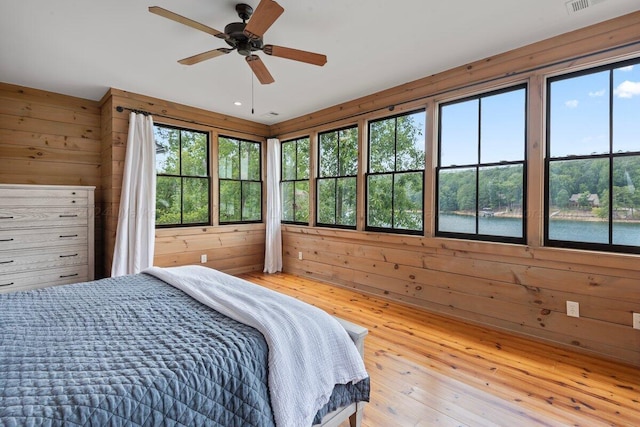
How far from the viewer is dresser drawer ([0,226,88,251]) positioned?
10.1 ft

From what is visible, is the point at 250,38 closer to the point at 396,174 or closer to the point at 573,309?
the point at 396,174

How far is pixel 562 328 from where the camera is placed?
2.52m

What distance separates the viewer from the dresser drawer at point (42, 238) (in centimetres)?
309

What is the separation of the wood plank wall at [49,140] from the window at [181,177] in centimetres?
84

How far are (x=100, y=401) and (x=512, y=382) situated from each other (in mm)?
2346

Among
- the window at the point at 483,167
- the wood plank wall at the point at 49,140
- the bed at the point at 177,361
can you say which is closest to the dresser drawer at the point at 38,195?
the wood plank wall at the point at 49,140

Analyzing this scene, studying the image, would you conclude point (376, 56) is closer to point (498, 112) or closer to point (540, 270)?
point (498, 112)

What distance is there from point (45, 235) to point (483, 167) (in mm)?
4686

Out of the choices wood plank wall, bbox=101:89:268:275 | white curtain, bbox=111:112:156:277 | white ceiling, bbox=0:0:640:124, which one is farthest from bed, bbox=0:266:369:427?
wood plank wall, bbox=101:89:268:275

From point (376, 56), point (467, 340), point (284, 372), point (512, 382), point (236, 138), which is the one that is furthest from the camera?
point (236, 138)

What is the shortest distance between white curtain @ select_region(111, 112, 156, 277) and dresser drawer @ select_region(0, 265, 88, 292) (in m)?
0.35

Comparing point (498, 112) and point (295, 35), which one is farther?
point (498, 112)

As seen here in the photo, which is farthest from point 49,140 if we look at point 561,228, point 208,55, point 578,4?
point 561,228

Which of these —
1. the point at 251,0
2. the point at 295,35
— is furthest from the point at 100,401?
the point at 295,35
